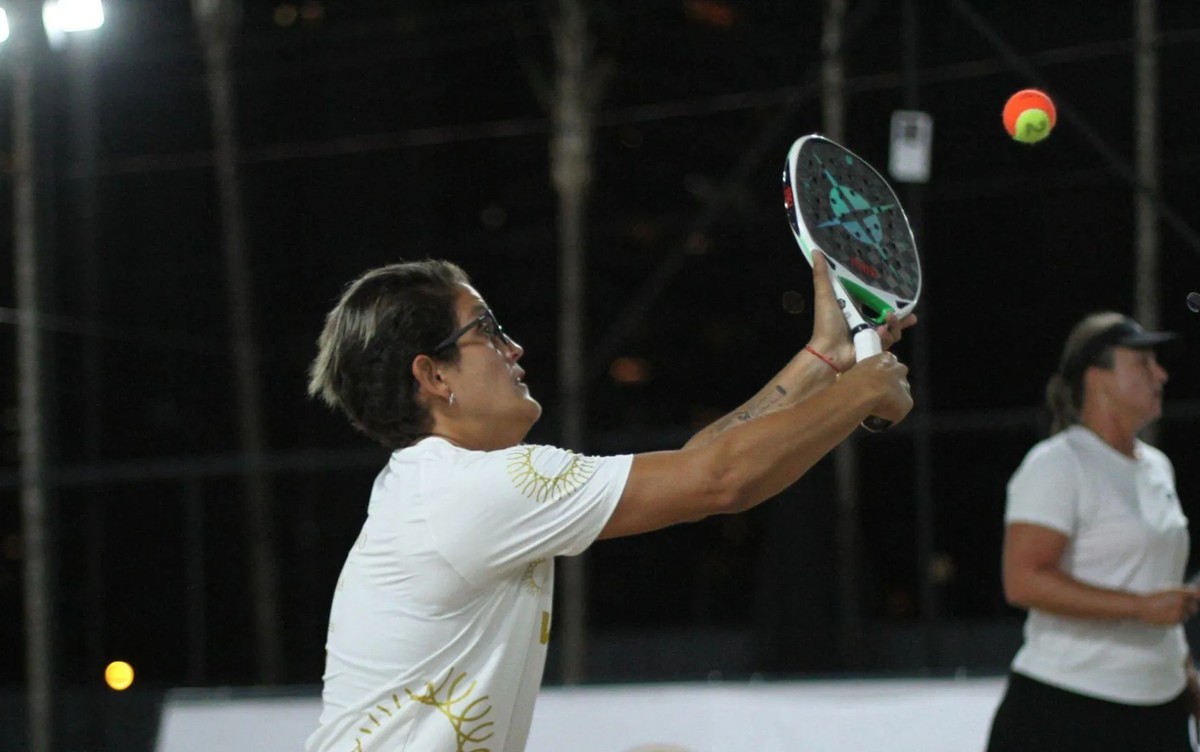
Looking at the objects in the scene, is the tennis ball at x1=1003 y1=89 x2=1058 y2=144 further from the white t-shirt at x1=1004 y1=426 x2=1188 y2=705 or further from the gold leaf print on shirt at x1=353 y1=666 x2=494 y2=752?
the gold leaf print on shirt at x1=353 y1=666 x2=494 y2=752

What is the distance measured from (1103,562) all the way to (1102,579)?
0.04 metres

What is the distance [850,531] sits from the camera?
10.2m

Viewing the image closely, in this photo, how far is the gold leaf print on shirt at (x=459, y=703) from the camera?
288 cm

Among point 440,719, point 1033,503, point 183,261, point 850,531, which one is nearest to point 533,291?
point 183,261

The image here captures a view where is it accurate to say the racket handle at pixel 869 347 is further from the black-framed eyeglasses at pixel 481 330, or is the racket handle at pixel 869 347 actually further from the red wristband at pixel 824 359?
the black-framed eyeglasses at pixel 481 330

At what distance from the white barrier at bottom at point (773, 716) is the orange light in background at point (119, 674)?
5.83 meters

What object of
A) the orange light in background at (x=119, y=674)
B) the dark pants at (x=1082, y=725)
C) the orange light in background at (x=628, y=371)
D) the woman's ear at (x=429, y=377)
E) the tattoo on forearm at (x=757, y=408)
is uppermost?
the orange light in background at (x=628, y=371)

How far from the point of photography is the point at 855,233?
3.24 metres

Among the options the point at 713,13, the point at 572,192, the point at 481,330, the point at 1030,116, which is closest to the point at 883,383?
the point at 481,330

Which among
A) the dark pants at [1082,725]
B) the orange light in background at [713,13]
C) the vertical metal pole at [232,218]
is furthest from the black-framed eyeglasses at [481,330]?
the vertical metal pole at [232,218]

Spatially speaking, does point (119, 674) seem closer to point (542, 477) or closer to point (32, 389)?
point (32, 389)

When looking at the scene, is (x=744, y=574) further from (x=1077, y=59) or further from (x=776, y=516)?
(x=1077, y=59)

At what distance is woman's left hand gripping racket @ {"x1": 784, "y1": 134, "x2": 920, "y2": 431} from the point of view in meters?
3.08

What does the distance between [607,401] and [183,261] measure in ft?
11.2
